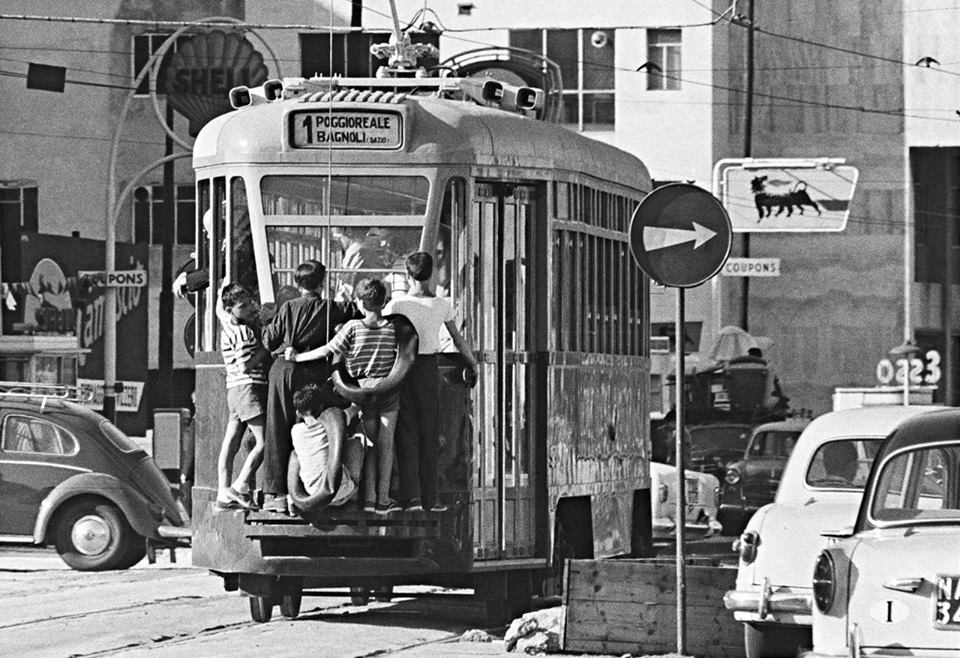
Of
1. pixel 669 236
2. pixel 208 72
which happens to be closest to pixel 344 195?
pixel 669 236

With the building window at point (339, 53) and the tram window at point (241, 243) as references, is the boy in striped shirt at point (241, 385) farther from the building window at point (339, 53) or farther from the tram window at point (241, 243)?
the building window at point (339, 53)

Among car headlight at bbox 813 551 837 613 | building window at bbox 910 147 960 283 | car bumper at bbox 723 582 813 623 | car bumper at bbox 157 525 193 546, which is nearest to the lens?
car headlight at bbox 813 551 837 613

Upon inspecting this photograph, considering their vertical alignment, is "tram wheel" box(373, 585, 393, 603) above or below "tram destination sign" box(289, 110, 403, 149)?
below

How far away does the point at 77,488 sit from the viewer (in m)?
22.8

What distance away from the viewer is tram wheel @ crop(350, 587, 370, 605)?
1627 centimetres

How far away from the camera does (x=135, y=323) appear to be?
189ft

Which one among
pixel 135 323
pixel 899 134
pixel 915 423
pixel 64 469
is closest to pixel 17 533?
pixel 64 469

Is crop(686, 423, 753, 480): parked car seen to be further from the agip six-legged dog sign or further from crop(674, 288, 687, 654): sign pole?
crop(674, 288, 687, 654): sign pole

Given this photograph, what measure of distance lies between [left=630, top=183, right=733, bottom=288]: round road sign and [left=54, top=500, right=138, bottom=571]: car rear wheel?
35.5ft

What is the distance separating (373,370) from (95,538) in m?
9.45

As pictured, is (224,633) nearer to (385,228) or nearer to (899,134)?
(385,228)

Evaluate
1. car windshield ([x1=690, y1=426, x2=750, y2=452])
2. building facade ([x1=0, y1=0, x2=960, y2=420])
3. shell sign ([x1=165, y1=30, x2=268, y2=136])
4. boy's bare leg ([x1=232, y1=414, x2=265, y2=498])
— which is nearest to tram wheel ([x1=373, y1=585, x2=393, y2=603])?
boy's bare leg ([x1=232, y1=414, x2=265, y2=498])

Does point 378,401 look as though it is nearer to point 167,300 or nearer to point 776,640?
point 776,640

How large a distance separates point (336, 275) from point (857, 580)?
18.7 feet
